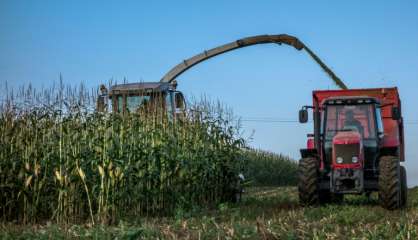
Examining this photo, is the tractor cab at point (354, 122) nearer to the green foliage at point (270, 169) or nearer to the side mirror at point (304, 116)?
the side mirror at point (304, 116)

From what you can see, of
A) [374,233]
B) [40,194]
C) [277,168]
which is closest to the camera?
[374,233]

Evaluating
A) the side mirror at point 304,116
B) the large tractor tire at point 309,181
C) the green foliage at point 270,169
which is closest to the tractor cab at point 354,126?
the large tractor tire at point 309,181

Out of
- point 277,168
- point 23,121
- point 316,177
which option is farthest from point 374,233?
point 277,168

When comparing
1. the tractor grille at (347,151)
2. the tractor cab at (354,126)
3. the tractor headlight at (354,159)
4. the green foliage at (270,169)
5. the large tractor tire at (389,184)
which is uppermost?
the tractor cab at (354,126)

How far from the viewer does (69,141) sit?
33.3 feet

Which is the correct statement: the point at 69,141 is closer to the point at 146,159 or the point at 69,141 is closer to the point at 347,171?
the point at 146,159

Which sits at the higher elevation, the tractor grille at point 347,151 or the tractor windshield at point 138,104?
the tractor windshield at point 138,104

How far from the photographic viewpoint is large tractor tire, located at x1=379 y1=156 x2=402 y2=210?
10883 mm

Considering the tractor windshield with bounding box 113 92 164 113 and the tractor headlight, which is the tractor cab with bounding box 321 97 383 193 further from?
the tractor windshield with bounding box 113 92 164 113

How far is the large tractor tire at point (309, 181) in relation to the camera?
1125 cm

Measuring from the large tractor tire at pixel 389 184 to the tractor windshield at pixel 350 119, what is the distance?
941mm

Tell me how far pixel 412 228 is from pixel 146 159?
195 inches

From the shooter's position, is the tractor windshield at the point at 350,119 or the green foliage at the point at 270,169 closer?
the tractor windshield at the point at 350,119

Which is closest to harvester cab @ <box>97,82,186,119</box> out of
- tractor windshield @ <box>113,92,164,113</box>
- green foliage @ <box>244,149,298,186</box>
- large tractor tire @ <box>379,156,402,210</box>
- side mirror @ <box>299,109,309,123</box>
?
tractor windshield @ <box>113,92,164,113</box>
